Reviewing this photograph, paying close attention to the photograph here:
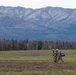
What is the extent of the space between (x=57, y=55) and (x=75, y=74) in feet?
61.7

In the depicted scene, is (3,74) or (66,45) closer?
(3,74)

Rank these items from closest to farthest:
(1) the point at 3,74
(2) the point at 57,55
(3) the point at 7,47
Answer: (1) the point at 3,74
(2) the point at 57,55
(3) the point at 7,47

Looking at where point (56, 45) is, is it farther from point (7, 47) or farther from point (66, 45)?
point (7, 47)

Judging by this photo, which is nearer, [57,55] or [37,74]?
[37,74]

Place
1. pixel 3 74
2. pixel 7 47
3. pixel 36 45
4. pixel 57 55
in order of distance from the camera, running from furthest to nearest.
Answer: pixel 36 45 → pixel 7 47 → pixel 57 55 → pixel 3 74

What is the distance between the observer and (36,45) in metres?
162

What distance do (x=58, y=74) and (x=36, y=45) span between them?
437 feet

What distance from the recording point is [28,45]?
15975cm

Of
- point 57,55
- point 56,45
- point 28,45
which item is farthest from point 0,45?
point 57,55

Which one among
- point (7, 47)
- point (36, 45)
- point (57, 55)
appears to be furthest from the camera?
point (36, 45)

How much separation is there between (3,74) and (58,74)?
436 centimetres

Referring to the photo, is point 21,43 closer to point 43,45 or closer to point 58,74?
point 43,45

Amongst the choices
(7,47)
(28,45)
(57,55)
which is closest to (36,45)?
(28,45)

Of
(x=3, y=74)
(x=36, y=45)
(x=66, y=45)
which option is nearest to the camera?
(x=3, y=74)
